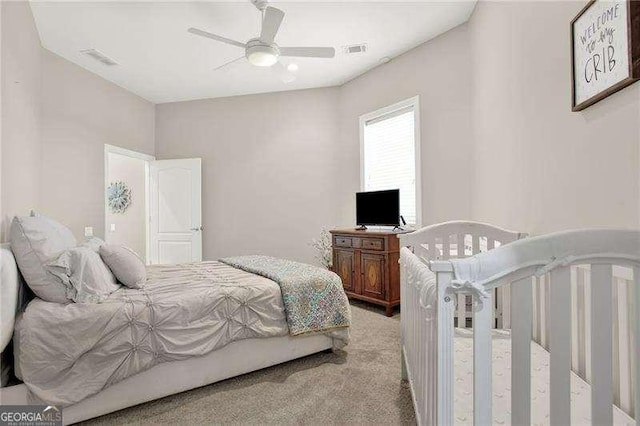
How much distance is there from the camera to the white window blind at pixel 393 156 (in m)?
3.90

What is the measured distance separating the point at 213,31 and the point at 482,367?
3581 mm

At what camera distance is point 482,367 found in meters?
0.81

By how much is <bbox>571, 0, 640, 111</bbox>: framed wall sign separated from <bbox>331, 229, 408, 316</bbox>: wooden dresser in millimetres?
2225

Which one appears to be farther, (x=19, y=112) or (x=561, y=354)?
(x=19, y=112)

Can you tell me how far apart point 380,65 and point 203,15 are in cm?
214

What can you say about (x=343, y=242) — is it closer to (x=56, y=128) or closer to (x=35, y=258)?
(x=35, y=258)

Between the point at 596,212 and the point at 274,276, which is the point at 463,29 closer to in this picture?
the point at 596,212

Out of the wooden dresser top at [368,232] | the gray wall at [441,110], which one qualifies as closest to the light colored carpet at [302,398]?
the wooden dresser top at [368,232]

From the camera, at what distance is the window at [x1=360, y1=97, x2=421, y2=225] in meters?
3.82

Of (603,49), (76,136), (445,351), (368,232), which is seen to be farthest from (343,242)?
(76,136)

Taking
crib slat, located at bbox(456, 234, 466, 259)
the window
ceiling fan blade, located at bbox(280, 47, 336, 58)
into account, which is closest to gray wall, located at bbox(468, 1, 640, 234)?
crib slat, located at bbox(456, 234, 466, 259)

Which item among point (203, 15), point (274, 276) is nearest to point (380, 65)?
point (203, 15)

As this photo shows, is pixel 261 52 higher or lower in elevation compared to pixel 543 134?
higher

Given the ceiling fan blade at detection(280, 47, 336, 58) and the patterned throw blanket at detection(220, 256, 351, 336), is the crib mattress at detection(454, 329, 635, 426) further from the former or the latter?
the ceiling fan blade at detection(280, 47, 336, 58)
